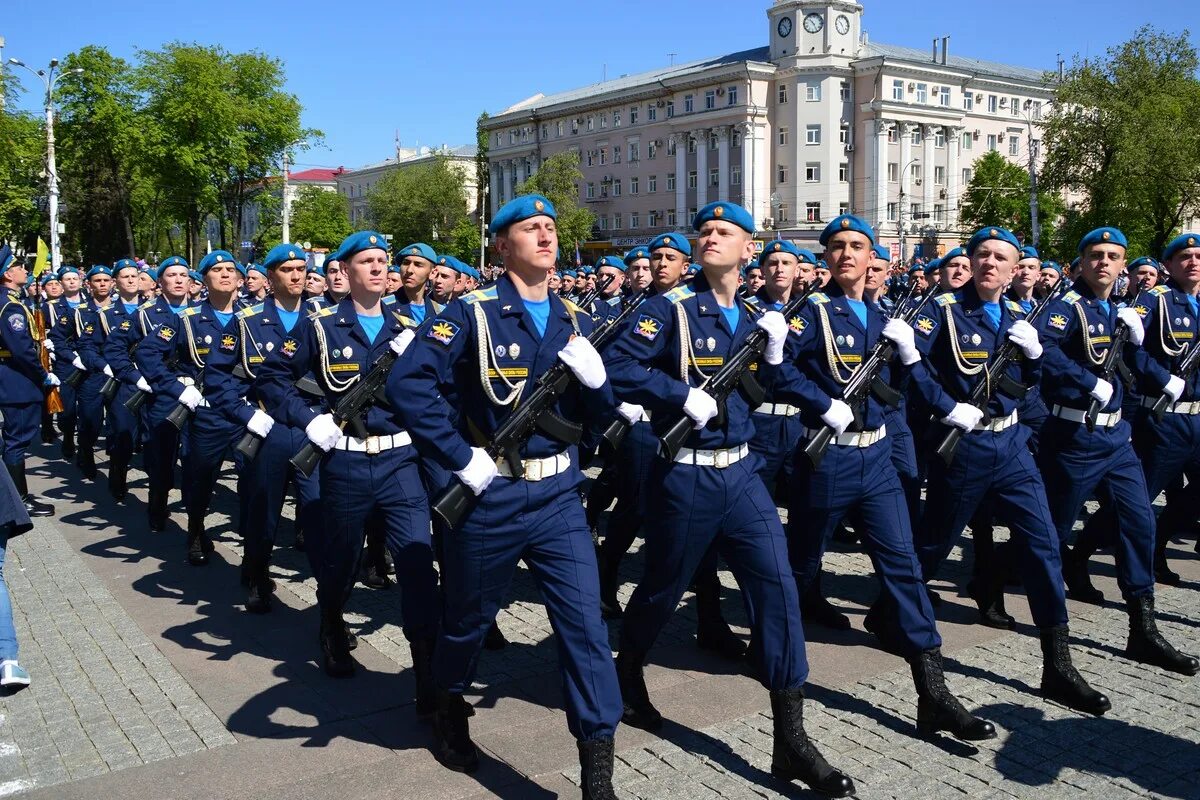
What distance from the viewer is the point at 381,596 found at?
7574 mm

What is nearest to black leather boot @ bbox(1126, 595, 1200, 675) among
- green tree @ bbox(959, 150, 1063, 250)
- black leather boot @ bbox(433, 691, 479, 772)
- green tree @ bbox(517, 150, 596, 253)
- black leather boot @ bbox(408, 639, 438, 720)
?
black leather boot @ bbox(433, 691, 479, 772)

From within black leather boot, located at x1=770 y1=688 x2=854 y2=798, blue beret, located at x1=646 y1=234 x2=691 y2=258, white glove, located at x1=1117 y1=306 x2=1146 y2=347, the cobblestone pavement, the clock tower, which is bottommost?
the cobblestone pavement

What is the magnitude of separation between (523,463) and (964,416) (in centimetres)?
249

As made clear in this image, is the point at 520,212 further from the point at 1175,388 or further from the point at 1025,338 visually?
the point at 1175,388

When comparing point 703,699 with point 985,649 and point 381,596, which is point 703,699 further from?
point 381,596

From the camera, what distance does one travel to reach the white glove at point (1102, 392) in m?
6.01

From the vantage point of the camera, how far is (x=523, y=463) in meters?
4.33

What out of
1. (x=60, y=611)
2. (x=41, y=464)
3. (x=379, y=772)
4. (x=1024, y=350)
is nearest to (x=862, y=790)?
(x=379, y=772)

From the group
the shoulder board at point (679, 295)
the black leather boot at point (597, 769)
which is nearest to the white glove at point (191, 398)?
the shoulder board at point (679, 295)

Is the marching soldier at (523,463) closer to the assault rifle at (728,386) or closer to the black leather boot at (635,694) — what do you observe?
Result: the assault rifle at (728,386)

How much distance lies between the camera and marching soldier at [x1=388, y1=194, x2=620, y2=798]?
4188 mm

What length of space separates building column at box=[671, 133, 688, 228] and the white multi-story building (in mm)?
99

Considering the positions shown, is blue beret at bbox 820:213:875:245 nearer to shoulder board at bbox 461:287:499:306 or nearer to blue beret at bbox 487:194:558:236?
blue beret at bbox 487:194:558:236

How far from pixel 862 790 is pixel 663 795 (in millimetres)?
806
